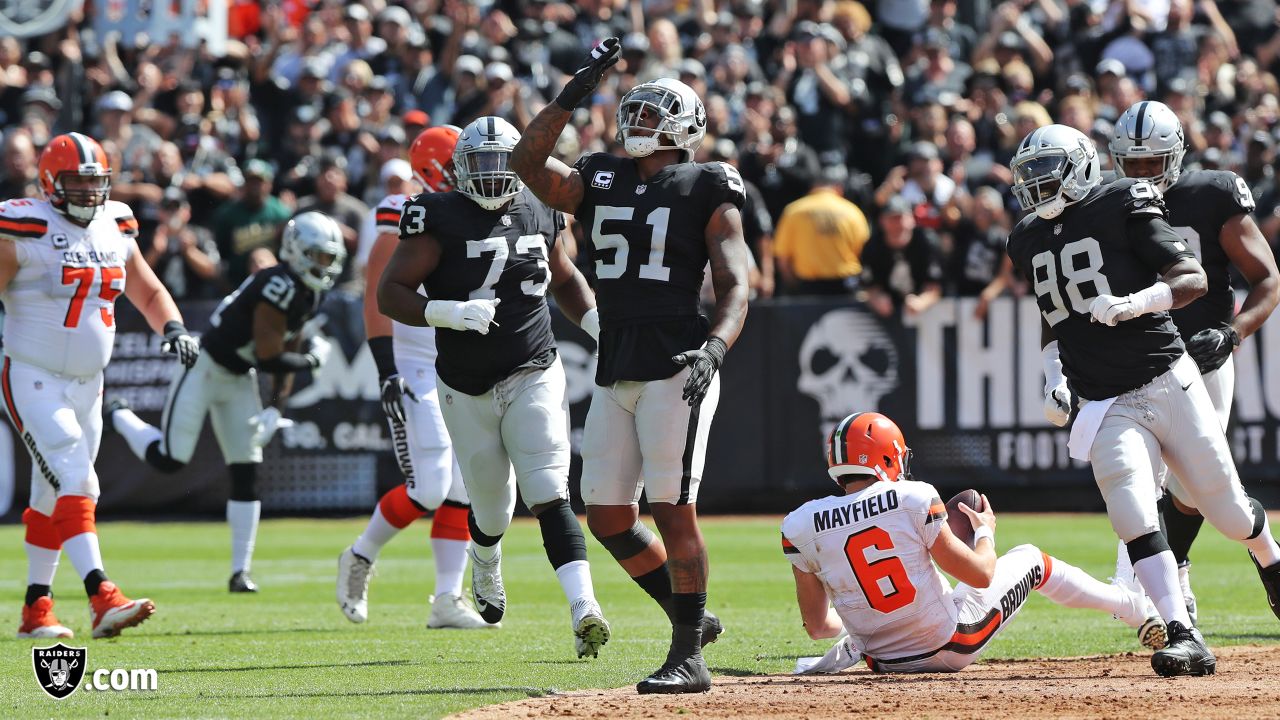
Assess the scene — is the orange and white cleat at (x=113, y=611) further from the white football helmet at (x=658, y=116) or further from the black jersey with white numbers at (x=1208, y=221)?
the black jersey with white numbers at (x=1208, y=221)

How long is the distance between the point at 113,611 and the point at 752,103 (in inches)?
392

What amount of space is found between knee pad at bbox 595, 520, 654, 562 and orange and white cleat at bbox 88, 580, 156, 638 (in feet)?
7.77

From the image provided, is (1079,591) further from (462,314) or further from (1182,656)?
(462,314)

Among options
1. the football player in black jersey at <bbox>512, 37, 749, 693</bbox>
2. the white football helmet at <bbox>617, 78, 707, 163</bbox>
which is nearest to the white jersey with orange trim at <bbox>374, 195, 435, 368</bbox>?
the football player in black jersey at <bbox>512, 37, 749, 693</bbox>

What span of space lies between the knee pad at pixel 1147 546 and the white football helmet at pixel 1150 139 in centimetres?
182

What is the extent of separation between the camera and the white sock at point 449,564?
→ 8.82 m

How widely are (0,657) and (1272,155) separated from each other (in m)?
11.4

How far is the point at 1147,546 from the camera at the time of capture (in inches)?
259

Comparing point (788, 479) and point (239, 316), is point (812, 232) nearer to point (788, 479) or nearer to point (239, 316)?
point (788, 479)

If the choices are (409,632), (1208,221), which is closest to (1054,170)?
(1208,221)

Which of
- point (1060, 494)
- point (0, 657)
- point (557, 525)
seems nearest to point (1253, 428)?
point (1060, 494)

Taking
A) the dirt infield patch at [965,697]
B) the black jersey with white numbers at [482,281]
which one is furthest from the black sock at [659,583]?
the black jersey with white numbers at [482,281]

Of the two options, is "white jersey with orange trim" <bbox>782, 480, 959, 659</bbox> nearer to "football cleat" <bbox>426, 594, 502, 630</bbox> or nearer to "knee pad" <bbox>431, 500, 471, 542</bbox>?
"football cleat" <bbox>426, 594, 502, 630</bbox>

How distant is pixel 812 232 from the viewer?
15.5m
